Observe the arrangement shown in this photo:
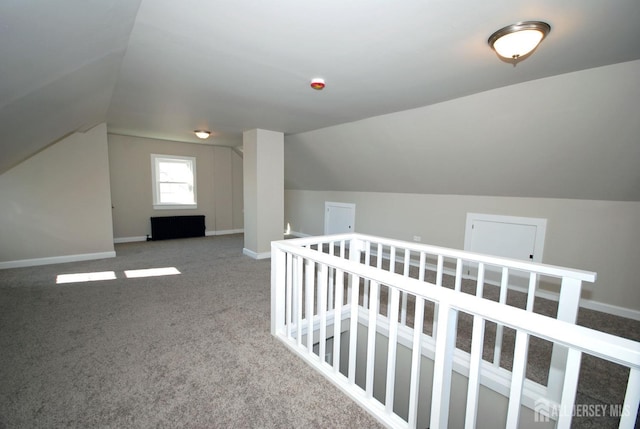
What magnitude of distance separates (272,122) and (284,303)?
9.66 feet

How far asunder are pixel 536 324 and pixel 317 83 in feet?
8.06

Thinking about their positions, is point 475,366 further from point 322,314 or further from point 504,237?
point 504,237

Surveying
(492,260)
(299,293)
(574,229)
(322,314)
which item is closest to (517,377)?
(492,260)

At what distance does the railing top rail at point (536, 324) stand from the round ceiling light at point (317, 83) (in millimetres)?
1905

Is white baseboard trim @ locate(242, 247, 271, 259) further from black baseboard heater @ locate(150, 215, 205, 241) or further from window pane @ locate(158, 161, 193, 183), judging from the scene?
window pane @ locate(158, 161, 193, 183)

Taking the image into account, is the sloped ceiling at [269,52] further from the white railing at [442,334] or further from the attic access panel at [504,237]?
the white railing at [442,334]

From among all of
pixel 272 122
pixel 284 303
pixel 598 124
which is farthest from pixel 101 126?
pixel 598 124

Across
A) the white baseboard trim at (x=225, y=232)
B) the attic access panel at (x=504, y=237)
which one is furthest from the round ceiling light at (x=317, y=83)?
the white baseboard trim at (x=225, y=232)

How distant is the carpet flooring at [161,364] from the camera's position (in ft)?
5.04

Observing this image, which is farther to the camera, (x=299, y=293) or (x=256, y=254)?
(x=256, y=254)

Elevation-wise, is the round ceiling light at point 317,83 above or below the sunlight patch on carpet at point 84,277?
above

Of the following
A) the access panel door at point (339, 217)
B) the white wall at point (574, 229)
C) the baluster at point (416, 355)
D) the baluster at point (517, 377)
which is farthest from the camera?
the access panel door at point (339, 217)

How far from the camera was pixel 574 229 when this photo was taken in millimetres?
3236

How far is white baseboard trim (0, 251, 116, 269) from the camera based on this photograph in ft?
13.4
